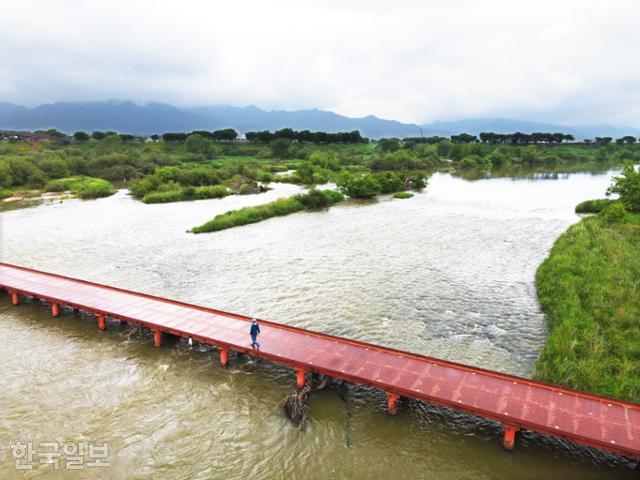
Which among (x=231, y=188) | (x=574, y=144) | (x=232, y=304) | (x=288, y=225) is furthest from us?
(x=574, y=144)

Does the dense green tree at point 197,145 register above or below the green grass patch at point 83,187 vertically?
above

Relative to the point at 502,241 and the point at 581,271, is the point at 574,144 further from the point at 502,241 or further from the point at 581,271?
the point at 581,271

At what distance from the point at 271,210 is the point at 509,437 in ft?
161

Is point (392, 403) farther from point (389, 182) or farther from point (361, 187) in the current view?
point (389, 182)

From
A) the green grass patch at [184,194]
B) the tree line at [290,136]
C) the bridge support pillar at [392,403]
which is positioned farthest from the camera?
the tree line at [290,136]

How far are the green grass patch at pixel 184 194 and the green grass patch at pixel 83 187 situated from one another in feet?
40.9

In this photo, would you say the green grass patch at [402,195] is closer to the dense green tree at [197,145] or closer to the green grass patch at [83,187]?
the green grass patch at [83,187]

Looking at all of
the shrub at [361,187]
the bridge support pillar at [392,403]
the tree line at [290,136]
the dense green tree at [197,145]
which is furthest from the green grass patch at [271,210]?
the tree line at [290,136]

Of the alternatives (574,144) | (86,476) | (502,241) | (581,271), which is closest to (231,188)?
(502,241)

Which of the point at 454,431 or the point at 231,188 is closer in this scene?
the point at 454,431

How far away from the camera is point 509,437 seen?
636 inches

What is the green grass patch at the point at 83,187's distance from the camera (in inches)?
3354

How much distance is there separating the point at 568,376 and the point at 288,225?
40484 mm

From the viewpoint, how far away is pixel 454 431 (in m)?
17.5
